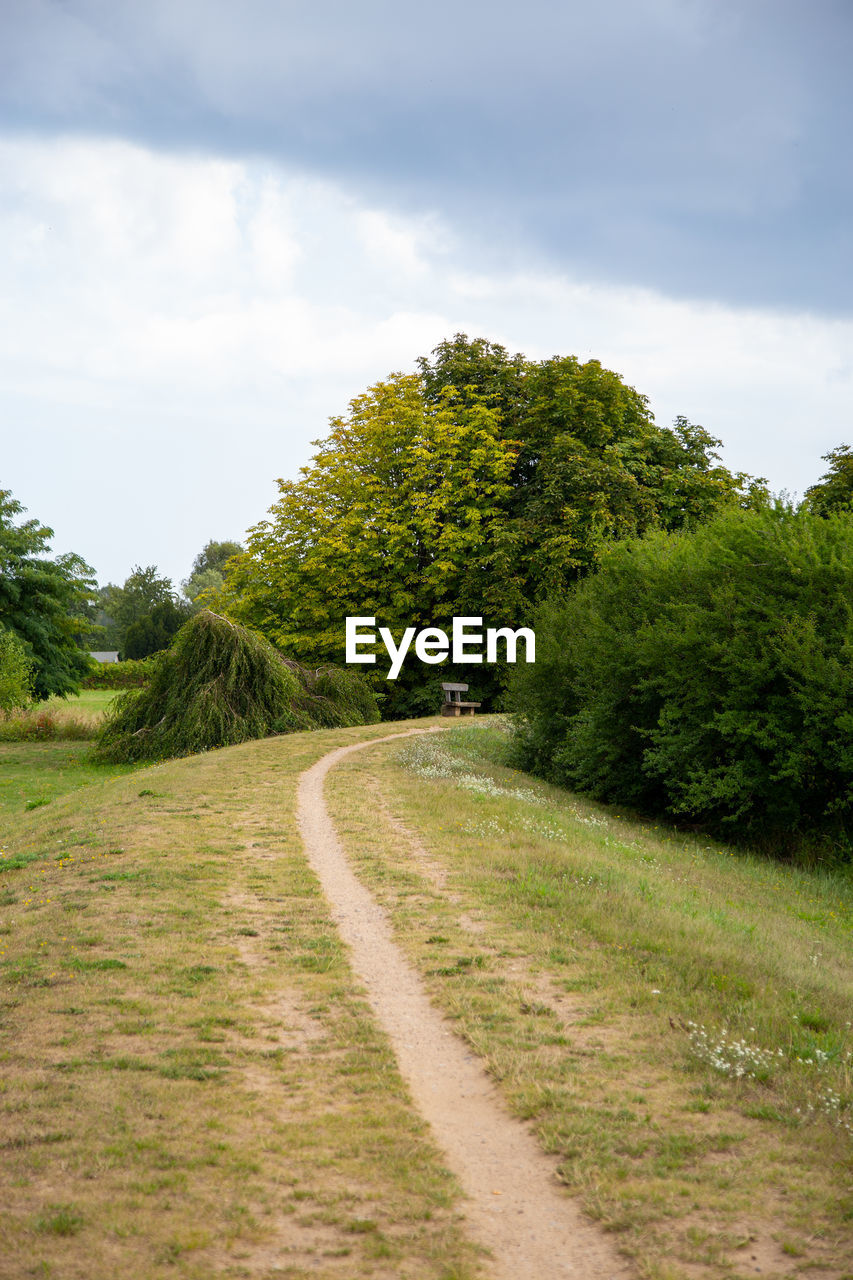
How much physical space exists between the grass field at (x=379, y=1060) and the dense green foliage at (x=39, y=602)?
28.8 m

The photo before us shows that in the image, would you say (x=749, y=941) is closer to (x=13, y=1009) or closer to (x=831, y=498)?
(x=13, y=1009)

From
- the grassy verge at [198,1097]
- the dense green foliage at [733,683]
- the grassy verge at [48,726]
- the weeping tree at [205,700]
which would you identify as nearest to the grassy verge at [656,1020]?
the grassy verge at [198,1097]

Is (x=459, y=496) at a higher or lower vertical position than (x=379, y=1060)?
higher

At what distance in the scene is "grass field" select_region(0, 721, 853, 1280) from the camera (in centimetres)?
381

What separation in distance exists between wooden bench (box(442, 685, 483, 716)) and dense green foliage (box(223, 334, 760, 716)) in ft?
4.50

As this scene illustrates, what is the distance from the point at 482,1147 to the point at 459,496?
30.5 m

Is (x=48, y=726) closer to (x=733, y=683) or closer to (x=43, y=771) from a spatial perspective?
(x=43, y=771)

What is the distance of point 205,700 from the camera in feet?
77.0

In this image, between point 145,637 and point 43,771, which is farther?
point 145,637

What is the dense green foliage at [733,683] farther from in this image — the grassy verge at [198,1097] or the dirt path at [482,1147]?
the dirt path at [482,1147]

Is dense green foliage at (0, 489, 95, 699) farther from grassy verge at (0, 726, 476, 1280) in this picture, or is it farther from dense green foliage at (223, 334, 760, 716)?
grassy verge at (0, 726, 476, 1280)

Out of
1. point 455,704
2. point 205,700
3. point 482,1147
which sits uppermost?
point 205,700

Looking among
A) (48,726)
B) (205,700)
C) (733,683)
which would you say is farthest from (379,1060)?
(48,726)

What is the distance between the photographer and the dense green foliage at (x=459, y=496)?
3222 centimetres
